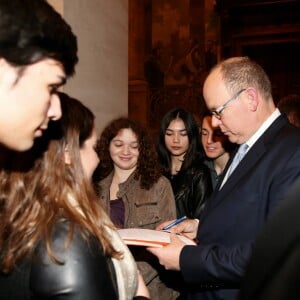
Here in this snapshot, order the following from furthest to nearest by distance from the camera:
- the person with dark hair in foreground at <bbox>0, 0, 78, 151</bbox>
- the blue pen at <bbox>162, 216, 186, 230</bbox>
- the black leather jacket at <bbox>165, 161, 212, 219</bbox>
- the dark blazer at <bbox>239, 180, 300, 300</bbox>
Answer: the black leather jacket at <bbox>165, 161, 212, 219</bbox>, the blue pen at <bbox>162, 216, 186, 230</bbox>, the person with dark hair in foreground at <bbox>0, 0, 78, 151</bbox>, the dark blazer at <bbox>239, 180, 300, 300</bbox>

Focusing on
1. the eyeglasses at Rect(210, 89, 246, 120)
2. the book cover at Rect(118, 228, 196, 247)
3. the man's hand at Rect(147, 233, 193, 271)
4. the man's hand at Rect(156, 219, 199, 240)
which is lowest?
the man's hand at Rect(156, 219, 199, 240)

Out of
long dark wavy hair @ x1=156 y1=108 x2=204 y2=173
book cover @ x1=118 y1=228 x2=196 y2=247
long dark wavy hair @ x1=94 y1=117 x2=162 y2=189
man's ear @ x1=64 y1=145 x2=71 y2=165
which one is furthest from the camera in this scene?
long dark wavy hair @ x1=156 y1=108 x2=204 y2=173

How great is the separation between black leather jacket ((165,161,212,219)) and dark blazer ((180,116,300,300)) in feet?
4.10

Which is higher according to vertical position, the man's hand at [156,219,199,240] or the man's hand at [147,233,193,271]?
the man's hand at [147,233,193,271]

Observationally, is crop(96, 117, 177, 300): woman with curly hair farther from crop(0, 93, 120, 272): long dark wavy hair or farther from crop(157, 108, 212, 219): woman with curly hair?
crop(0, 93, 120, 272): long dark wavy hair

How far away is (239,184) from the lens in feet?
6.57

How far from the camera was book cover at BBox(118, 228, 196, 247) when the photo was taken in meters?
2.01

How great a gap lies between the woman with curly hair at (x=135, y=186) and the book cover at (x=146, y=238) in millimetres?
664

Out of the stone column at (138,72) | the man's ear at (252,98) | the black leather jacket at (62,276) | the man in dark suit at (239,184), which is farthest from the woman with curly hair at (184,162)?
the stone column at (138,72)

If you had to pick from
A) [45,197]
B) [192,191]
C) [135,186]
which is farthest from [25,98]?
[192,191]

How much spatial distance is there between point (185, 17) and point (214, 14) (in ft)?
2.50

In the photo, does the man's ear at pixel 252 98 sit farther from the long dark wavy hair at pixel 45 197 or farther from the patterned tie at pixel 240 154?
the long dark wavy hair at pixel 45 197

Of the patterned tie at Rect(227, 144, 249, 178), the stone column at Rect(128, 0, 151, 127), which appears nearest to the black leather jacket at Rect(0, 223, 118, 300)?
the patterned tie at Rect(227, 144, 249, 178)

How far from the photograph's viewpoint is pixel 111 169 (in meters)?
3.48
